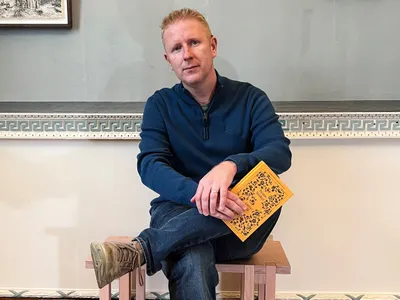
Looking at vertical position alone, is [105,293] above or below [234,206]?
below

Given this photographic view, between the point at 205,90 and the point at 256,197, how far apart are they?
33 centimetres

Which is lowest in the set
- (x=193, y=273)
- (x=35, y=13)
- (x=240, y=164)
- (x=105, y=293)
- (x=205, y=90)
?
(x=105, y=293)

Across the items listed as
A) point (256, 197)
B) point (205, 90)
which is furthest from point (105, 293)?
point (205, 90)

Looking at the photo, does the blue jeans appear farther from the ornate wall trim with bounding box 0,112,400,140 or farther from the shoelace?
the ornate wall trim with bounding box 0,112,400,140

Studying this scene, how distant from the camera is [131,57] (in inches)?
64.2

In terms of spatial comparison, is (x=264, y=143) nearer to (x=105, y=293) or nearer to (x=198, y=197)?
(x=198, y=197)

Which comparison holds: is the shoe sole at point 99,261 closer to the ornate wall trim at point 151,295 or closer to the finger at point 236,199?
the finger at point 236,199

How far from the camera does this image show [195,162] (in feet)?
4.16

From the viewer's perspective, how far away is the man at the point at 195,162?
106cm

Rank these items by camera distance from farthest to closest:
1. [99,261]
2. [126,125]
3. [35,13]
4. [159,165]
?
[35,13] < [126,125] < [159,165] < [99,261]

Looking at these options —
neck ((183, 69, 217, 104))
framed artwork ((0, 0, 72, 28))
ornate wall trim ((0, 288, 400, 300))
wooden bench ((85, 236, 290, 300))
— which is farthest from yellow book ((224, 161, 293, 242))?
framed artwork ((0, 0, 72, 28))

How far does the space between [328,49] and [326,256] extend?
0.68 m

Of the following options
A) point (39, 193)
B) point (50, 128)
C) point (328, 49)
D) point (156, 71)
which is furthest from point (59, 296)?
point (328, 49)

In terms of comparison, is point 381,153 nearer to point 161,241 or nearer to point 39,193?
point 161,241
